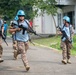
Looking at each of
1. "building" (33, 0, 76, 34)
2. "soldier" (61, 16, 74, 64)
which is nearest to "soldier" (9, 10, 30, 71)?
"soldier" (61, 16, 74, 64)

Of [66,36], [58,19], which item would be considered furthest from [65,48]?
[58,19]

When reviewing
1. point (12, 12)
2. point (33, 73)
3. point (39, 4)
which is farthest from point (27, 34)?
point (12, 12)

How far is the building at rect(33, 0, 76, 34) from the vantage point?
38281mm

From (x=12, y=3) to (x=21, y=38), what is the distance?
32361 millimetres

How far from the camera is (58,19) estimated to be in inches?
1679

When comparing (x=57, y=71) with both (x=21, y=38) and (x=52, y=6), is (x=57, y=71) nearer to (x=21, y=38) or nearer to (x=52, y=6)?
(x=21, y=38)

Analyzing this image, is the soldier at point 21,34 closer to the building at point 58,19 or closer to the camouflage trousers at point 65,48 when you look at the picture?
the camouflage trousers at point 65,48

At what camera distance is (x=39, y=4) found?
33.8 metres

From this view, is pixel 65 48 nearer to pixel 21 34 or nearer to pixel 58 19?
pixel 21 34

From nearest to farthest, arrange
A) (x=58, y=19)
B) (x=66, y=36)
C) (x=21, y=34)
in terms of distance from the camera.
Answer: (x=21, y=34), (x=66, y=36), (x=58, y=19)

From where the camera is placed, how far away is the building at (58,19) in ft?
126

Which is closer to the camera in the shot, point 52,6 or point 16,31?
point 16,31

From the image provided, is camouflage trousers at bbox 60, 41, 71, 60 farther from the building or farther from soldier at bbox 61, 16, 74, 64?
the building

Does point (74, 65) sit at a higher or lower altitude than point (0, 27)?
lower
